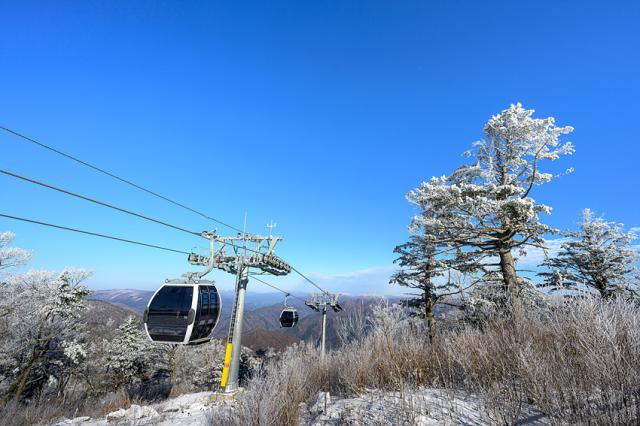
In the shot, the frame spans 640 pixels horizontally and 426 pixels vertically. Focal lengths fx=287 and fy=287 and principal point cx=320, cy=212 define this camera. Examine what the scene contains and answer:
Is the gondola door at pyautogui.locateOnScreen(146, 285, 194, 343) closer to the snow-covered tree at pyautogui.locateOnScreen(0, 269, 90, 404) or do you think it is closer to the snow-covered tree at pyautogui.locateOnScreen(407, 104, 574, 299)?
the snow-covered tree at pyautogui.locateOnScreen(407, 104, 574, 299)

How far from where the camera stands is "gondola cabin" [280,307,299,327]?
18266 millimetres

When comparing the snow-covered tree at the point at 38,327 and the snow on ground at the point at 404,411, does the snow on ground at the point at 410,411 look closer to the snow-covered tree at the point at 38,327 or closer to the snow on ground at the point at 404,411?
the snow on ground at the point at 404,411

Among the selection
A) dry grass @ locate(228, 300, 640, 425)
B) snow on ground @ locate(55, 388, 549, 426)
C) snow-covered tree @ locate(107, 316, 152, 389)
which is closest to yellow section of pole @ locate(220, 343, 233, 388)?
dry grass @ locate(228, 300, 640, 425)

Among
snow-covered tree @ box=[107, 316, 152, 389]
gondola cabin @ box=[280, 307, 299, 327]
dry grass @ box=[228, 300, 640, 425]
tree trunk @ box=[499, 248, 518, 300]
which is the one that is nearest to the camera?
dry grass @ box=[228, 300, 640, 425]

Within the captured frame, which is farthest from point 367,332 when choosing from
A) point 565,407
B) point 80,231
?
point 80,231

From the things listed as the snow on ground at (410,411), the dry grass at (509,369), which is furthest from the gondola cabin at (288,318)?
the snow on ground at (410,411)

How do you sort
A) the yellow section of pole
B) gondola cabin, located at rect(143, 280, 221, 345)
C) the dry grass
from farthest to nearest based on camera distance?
the yellow section of pole, gondola cabin, located at rect(143, 280, 221, 345), the dry grass

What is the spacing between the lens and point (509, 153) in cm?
1310

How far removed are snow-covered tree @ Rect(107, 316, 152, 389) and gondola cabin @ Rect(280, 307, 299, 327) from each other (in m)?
22.3

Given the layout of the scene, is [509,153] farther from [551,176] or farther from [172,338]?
[172,338]

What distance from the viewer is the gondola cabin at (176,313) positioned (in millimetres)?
8344

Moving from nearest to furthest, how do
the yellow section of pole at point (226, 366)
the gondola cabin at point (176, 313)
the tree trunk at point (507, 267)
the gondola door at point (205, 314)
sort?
the gondola cabin at point (176, 313) < the gondola door at point (205, 314) < the tree trunk at point (507, 267) < the yellow section of pole at point (226, 366)

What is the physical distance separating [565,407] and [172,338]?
9.01m

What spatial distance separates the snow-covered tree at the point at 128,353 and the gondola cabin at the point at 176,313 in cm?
2861
